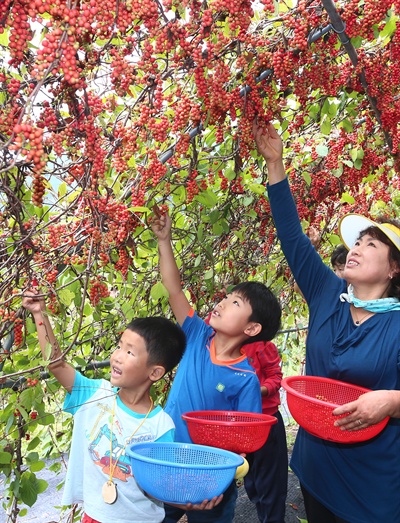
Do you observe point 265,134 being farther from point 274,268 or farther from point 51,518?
point 51,518

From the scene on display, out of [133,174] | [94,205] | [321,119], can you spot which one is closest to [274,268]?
[321,119]

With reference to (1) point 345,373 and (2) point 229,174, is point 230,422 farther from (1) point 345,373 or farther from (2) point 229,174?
(2) point 229,174

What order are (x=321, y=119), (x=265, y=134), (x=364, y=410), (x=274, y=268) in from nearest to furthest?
(x=364, y=410) → (x=265, y=134) → (x=321, y=119) → (x=274, y=268)

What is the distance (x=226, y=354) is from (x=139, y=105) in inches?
36.6

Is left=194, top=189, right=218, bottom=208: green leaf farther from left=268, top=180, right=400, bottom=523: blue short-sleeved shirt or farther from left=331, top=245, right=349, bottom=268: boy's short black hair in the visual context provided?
left=331, top=245, right=349, bottom=268: boy's short black hair

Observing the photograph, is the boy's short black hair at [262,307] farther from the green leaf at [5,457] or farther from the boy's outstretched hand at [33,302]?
the green leaf at [5,457]

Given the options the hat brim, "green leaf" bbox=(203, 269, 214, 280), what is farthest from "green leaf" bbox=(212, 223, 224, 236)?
the hat brim

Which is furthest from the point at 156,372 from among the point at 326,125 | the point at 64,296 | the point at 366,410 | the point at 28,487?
the point at 326,125

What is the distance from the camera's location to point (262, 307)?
7.06 ft

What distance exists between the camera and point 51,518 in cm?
385

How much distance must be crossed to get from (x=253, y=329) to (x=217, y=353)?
0.16m

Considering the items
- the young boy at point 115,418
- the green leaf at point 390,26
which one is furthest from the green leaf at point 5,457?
the green leaf at point 390,26

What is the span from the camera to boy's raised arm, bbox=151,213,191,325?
6.84ft

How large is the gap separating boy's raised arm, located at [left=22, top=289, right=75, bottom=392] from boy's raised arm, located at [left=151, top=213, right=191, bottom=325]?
54cm
